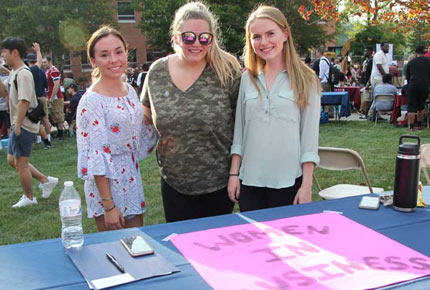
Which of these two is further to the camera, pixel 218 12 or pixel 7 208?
pixel 218 12

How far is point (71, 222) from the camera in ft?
5.63

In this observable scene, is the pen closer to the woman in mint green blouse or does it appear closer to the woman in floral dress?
the woman in floral dress

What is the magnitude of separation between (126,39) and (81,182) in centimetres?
2771

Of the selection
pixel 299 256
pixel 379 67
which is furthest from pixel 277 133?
pixel 379 67

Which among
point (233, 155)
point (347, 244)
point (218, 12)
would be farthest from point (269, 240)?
point (218, 12)

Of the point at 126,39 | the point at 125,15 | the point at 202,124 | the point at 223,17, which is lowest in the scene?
the point at 202,124

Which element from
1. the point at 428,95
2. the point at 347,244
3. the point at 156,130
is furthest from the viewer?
the point at 428,95

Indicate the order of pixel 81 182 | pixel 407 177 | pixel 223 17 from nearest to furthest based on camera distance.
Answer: pixel 407 177, pixel 81 182, pixel 223 17

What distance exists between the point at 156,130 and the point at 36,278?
121 centimetres

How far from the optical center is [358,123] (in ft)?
35.0

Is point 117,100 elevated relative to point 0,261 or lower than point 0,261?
elevated

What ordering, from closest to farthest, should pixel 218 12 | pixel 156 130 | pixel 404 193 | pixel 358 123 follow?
pixel 404 193 → pixel 156 130 → pixel 358 123 → pixel 218 12

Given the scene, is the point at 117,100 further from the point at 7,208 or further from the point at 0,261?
the point at 7,208

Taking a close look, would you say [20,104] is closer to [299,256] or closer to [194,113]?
[194,113]
